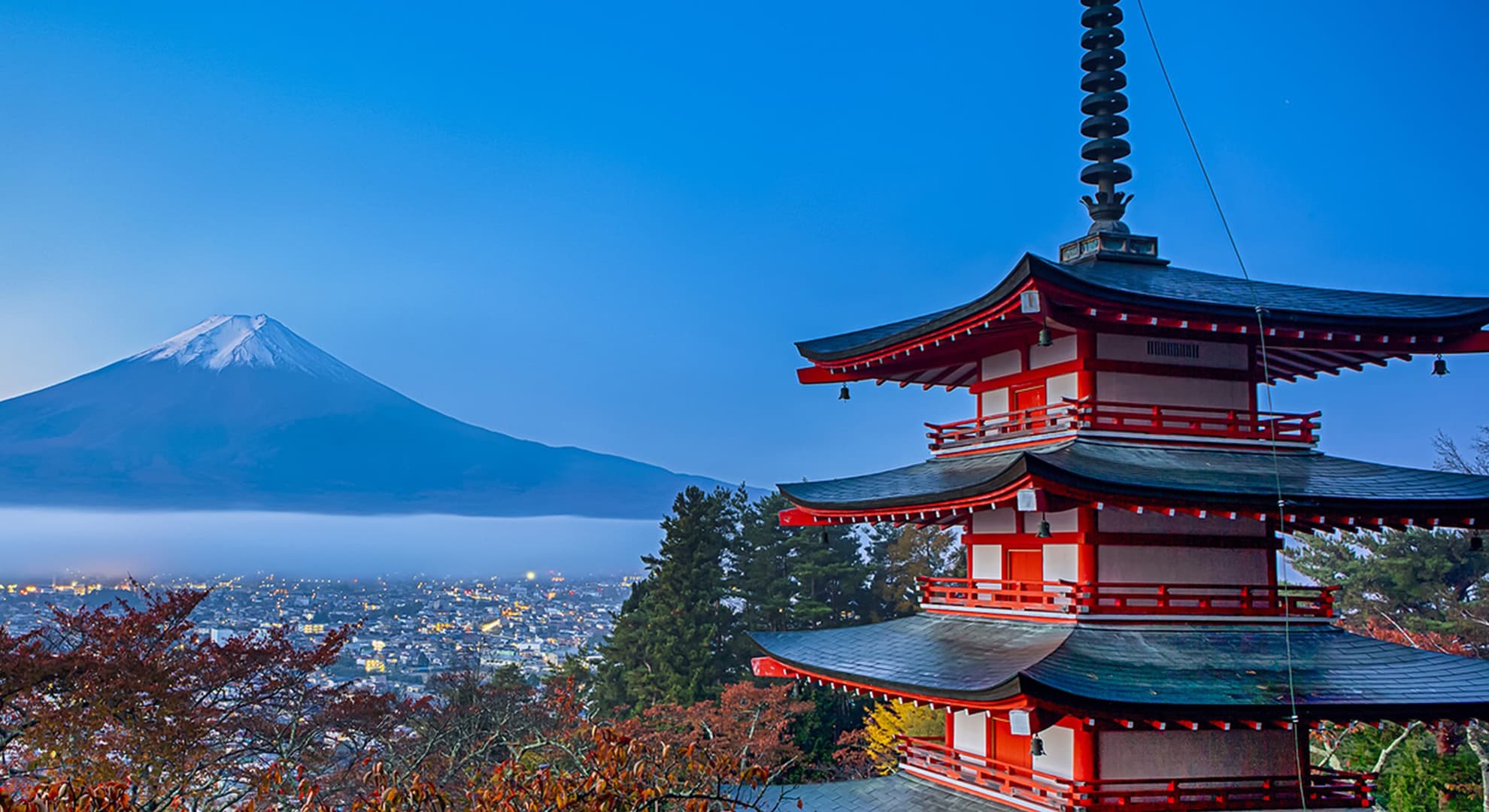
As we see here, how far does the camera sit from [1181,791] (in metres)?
10.5

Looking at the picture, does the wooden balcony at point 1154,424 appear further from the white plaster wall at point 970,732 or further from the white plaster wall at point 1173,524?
the white plaster wall at point 970,732

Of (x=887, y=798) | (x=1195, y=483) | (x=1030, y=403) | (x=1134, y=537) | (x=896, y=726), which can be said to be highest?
(x=1030, y=403)

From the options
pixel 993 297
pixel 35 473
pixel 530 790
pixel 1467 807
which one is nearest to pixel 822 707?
pixel 1467 807

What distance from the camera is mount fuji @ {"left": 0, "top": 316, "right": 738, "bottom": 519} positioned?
188 ft

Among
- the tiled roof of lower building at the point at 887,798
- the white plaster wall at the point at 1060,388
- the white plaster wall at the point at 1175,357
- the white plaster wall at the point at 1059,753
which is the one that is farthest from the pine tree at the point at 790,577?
the white plaster wall at the point at 1059,753

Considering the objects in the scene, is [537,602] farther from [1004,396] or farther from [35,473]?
[1004,396]

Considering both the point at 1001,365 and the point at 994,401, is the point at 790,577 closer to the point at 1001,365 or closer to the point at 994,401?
the point at 994,401

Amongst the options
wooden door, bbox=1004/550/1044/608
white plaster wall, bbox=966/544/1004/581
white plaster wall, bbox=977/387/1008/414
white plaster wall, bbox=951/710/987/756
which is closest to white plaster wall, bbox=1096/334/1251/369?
white plaster wall, bbox=977/387/1008/414

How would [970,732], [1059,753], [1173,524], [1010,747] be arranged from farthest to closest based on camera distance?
[970,732] < [1010,747] < [1173,524] < [1059,753]

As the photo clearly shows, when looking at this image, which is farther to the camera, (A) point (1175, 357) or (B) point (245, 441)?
(B) point (245, 441)

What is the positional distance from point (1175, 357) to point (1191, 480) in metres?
1.95

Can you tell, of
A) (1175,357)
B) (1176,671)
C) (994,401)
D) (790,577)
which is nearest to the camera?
(1176,671)

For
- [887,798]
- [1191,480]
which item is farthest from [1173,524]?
[887,798]

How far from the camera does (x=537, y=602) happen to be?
68.4 metres
